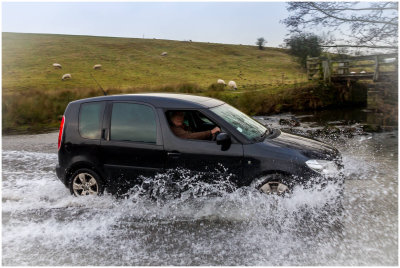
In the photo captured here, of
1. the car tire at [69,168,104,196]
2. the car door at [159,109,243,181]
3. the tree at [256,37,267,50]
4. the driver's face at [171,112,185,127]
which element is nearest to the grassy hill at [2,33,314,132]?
the tree at [256,37,267,50]

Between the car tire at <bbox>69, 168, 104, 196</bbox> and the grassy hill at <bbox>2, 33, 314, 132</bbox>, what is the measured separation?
11950 millimetres

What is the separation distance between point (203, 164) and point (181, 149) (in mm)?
408

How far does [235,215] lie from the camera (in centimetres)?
578

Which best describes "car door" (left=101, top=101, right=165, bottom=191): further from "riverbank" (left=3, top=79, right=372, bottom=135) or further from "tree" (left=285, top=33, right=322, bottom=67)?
"riverbank" (left=3, top=79, right=372, bottom=135)

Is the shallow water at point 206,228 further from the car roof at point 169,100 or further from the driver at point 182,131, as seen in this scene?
the car roof at point 169,100

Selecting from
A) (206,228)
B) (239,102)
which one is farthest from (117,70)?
(206,228)

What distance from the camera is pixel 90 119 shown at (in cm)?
647

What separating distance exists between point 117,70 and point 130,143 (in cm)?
4754

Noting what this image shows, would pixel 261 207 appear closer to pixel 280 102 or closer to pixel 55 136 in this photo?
pixel 55 136

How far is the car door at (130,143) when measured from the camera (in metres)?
5.97

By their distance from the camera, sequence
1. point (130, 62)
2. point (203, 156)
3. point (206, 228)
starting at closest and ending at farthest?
point (206, 228) < point (203, 156) < point (130, 62)

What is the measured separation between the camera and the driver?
5.94 meters

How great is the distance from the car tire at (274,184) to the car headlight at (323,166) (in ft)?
1.31

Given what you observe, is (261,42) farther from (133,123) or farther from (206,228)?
(206,228)
